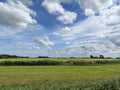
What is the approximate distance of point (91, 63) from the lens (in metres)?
82.8

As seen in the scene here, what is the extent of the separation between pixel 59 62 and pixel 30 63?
9017 millimetres

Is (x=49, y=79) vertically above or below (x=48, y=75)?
below

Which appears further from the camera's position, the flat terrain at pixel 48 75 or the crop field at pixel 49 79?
the flat terrain at pixel 48 75

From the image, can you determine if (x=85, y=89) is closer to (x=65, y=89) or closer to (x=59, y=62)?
(x=65, y=89)

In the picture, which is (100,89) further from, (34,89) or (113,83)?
(34,89)

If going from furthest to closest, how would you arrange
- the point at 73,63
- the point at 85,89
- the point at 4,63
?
the point at 73,63 < the point at 4,63 < the point at 85,89

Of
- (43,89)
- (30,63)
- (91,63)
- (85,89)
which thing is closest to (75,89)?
(85,89)

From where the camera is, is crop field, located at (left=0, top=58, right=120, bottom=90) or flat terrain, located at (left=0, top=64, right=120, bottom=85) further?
flat terrain, located at (left=0, top=64, right=120, bottom=85)

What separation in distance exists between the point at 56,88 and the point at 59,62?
2363 inches

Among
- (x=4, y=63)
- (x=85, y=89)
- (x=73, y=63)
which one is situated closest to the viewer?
(x=85, y=89)

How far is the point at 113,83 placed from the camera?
18.9m

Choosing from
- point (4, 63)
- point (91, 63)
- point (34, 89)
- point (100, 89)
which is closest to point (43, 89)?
point (34, 89)

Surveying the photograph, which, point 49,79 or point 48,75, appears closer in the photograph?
point 49,79

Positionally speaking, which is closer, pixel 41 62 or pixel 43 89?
pixel 43 89
